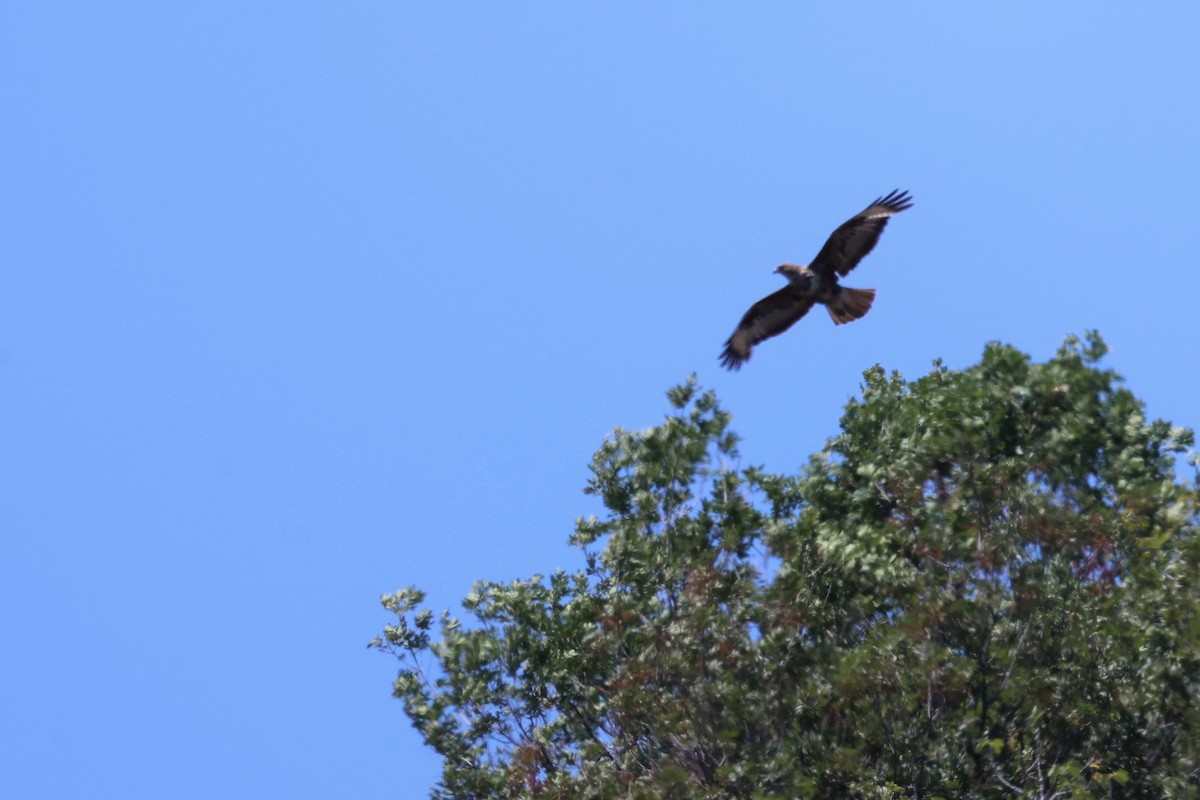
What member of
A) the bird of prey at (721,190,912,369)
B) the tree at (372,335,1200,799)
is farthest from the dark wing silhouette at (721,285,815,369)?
the tree at (372,335,1200,799)

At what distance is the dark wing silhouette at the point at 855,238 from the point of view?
23.7 m

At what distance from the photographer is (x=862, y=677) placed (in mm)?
15477

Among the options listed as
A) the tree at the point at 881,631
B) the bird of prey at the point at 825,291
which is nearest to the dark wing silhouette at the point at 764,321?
the bird of prey at the point at 825,291

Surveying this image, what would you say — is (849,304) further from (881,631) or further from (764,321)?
(881,631)

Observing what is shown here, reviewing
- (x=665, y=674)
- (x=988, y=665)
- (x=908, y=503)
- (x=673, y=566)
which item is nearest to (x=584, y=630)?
(x=673, y=566)

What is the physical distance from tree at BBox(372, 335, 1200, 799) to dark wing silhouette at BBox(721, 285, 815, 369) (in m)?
3.72

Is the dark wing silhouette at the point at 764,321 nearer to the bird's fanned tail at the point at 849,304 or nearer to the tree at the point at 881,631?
the bird's fanned tail at the point at 849,304

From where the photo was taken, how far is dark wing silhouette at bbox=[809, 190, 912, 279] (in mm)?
23688

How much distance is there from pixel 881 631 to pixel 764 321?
9.78m

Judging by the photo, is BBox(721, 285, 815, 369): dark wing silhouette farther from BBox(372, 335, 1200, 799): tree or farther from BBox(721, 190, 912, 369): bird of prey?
BBox(372, 335, 1200, 799): tree

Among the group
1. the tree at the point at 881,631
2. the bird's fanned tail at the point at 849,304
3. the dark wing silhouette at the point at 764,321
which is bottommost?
the tree at the point at 881,631

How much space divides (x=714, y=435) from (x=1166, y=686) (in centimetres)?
674

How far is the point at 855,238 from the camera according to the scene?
24141mm

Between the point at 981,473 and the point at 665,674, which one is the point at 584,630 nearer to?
the point at 665,674
